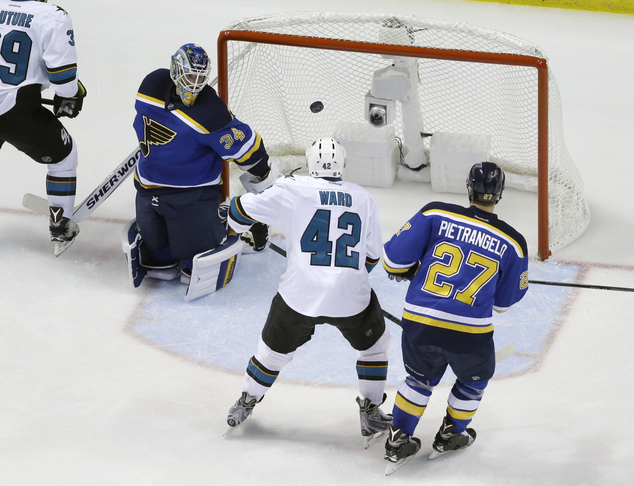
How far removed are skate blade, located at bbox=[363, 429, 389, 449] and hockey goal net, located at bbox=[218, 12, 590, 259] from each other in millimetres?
1504

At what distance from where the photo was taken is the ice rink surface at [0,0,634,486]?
9.78ft

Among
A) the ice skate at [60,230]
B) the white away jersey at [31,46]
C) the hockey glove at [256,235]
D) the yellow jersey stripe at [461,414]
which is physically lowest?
the ice skate at [60,230]

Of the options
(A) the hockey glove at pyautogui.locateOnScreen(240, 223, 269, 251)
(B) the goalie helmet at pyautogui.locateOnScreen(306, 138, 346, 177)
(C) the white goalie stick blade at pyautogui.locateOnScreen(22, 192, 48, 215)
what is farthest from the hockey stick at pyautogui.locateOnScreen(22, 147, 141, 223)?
(B) the goalie helmet at pyautogui.locateOnScreen(306, 138, 346, 177)

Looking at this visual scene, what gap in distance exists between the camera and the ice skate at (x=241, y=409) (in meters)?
3.08

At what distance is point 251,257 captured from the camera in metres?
4.32

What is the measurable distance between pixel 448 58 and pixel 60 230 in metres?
1.94

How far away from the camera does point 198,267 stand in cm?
389

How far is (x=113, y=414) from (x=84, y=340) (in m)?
0.54

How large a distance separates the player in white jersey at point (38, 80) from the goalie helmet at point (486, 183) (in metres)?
2.03

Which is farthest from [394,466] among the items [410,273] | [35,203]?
[35,203]

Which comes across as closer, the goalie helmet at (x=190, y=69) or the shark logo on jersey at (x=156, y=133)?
the goalie helmet at (x=190, y=69)

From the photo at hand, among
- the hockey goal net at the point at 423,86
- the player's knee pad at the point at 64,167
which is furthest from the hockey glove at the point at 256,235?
the player's knee pad at the point at 64,167

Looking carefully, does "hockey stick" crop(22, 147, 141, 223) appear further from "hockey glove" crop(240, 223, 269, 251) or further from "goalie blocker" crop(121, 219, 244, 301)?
"hockey glove" crop(240, 223, 269, 251)

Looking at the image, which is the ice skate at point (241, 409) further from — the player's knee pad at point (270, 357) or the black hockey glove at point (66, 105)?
the black hockey glove at point (66, 105)
